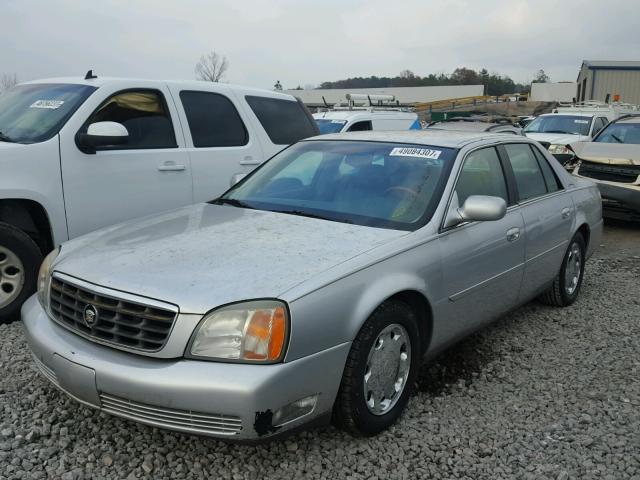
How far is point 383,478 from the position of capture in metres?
2.83

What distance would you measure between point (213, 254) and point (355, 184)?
1199 millimetres

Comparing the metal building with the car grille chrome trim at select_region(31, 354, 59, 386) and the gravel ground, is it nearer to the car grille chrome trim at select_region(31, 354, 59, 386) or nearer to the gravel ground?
the gravel ground

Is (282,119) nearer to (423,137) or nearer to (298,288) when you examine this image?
(423,137)

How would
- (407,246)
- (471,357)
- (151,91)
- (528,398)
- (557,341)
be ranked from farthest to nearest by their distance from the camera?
(151,91)
(557,341)
(471,357)
(528,398)
(407,246)

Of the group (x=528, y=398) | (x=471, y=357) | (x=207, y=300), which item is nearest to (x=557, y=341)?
(x=471, y=357)

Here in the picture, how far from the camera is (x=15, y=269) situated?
4.38 meters

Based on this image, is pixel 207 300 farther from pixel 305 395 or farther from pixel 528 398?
pixel 528 398

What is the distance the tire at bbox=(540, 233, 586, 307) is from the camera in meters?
5.16

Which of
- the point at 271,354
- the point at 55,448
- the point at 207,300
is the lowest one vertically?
the point at 55,448

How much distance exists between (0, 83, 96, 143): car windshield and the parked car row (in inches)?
0.7

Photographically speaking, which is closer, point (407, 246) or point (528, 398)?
point (407, 246)

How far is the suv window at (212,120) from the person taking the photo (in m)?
5.45

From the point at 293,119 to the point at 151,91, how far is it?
5.43ft

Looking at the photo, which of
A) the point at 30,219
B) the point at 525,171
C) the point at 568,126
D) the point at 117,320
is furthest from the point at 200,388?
the point at 568,126
